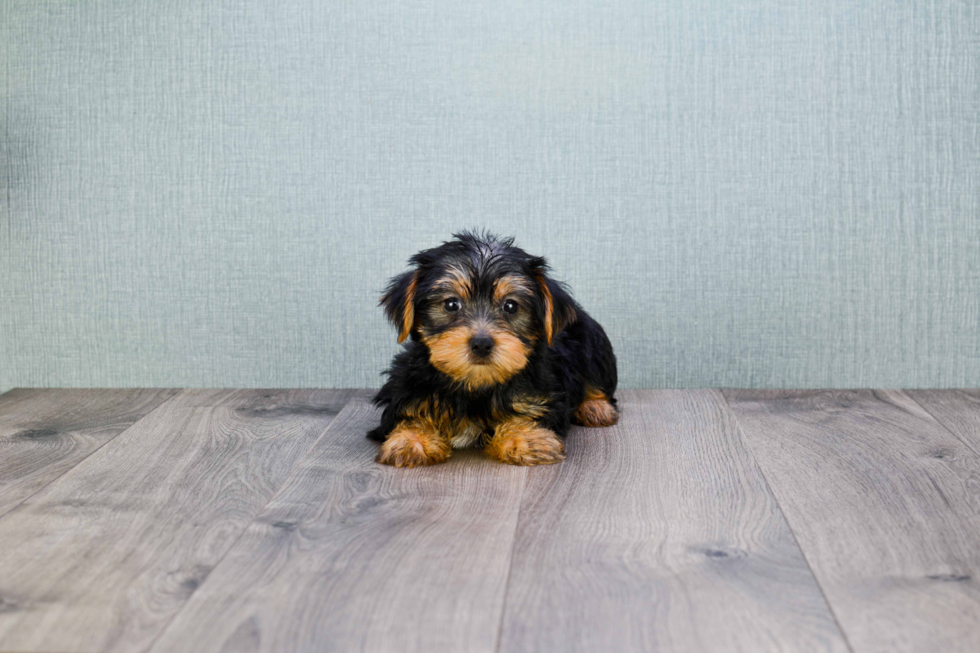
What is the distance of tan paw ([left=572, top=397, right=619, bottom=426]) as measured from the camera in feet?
9.57

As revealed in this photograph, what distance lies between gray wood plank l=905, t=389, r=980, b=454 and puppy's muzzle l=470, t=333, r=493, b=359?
4.72 feet

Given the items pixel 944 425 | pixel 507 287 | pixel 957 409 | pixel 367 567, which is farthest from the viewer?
pixel 957 409

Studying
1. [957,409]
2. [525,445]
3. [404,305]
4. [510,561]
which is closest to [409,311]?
[404,305]

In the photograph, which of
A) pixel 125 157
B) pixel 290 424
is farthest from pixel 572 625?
pixel 125 157

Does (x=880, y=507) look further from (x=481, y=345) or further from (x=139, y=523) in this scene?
(x=139, y=523)

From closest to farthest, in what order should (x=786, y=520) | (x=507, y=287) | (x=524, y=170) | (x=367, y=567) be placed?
(x=367, y=567), (x=786, y=520), (x=507, y=287), (x=524, y=170)

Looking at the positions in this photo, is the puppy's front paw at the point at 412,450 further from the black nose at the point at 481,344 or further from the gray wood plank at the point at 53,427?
the gray wood plank at the point at 53,427

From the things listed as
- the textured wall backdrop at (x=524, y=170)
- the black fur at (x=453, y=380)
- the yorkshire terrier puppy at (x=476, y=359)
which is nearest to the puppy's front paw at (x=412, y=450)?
the yorkshire terrier puppy at (x=476, y=359)

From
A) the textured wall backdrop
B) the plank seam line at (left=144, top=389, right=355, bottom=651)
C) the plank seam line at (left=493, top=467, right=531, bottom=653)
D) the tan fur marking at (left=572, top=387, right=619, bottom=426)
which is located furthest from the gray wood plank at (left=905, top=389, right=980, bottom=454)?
the plank seam line at (left=144, top=389, right=355, bottom=651)

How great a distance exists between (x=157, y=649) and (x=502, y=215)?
2231 millimetres

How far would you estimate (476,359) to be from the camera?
7.64ft

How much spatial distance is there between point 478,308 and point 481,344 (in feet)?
0.48

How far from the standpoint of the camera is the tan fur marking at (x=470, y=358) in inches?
91.7

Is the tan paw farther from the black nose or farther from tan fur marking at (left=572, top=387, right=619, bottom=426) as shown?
the black nose
